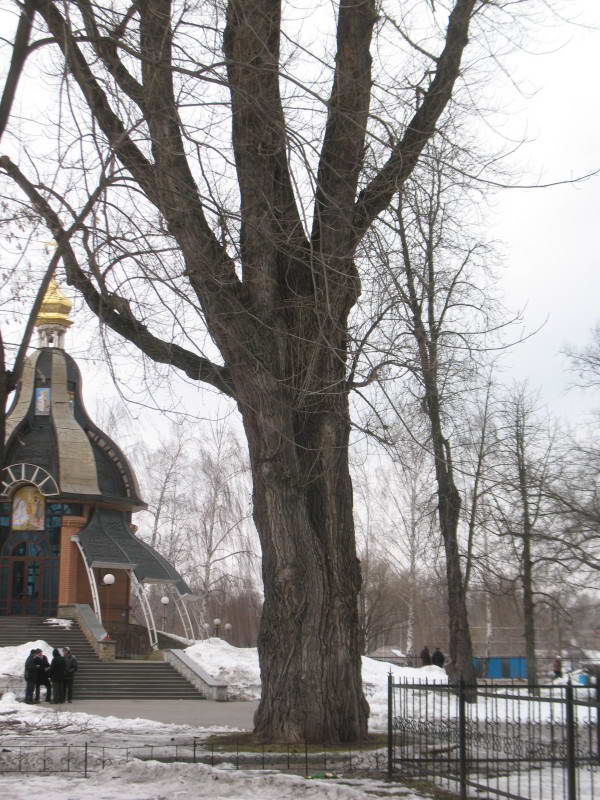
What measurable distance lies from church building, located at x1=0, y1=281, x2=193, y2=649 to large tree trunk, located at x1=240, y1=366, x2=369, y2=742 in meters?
22.5

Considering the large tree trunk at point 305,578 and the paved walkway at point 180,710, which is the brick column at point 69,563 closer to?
the paved walkway at point 180,710

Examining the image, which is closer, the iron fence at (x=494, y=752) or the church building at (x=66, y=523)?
the iron fence at (x=494, y=752)

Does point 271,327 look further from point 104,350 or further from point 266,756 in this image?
point 266,756

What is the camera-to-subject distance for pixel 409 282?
13969mm

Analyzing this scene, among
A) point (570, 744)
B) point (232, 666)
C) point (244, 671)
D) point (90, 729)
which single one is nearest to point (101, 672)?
point (232, 666)

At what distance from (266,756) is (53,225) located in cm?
628

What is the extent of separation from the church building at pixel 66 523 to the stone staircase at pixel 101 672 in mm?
2108

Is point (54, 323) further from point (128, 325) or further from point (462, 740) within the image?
point (462, 740)

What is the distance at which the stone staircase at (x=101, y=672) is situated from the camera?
26.1m

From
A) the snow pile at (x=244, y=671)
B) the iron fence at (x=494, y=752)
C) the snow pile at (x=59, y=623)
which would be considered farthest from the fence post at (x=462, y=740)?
the snow pile at (x=59, y=623)

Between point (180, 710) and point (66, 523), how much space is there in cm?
1630

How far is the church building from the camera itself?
116ft

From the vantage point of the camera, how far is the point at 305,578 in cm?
1238

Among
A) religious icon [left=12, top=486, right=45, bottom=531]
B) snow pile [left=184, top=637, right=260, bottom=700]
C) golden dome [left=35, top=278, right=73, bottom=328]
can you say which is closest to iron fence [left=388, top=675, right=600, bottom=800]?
snow pile [left=184, top=637, right=260, bottom=700]
